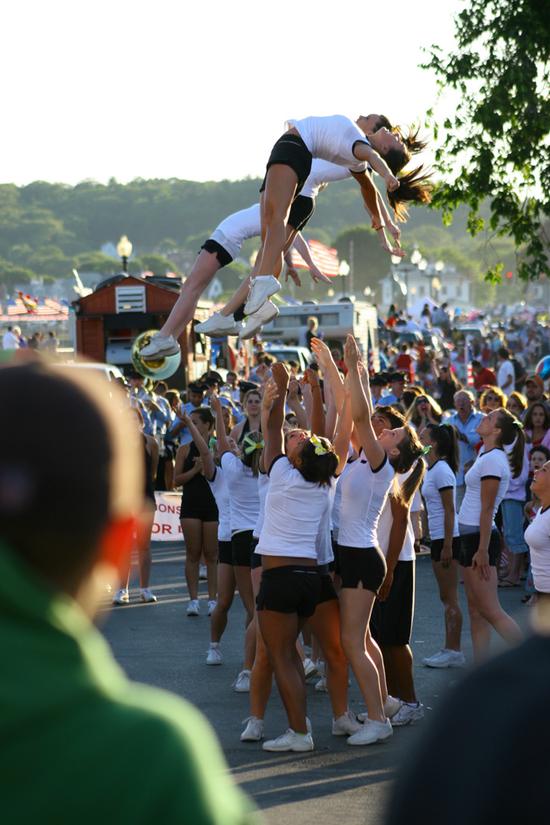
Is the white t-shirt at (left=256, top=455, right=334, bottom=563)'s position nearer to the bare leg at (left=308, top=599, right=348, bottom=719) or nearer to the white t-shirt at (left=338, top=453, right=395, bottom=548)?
the white t-shirt at (left=338, top=453, right=395, bottom=548)

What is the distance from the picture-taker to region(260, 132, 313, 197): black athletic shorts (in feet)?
21.4

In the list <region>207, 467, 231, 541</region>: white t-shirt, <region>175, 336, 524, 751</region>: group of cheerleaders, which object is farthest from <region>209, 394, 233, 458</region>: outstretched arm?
<region>175, 336, 524, 751</region>: group of cheerleaders

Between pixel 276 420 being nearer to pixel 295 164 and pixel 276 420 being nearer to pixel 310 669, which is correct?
pixel 295 164

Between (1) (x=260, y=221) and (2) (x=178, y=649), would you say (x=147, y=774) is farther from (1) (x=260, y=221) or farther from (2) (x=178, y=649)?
(2) (x=178, y=649)

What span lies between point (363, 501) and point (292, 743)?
1.33m

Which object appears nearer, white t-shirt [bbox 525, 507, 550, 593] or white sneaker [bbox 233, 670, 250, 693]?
white t-shirt [bbox 525, 507, 550, 593]

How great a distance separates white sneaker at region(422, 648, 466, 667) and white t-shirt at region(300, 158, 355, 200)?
3.64m

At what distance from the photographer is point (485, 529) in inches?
333

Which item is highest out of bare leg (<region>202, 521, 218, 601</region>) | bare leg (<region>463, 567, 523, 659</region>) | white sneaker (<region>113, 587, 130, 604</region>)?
bare leg (<region>463, 567, 523, 659</region>)

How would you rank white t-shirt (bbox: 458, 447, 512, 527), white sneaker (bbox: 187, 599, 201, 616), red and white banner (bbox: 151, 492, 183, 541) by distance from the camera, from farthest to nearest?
red and white banner (bbox: 151, 492, 183, 541)
white sneaker (bbox: 187, 599, 201, 616)
white t-shirt (bbox: 458, 447, 512, 527)

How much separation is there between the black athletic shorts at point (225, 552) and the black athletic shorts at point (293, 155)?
341 centimetres

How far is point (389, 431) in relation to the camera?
8023 mm

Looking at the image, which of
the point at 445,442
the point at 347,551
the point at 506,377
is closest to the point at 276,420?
the point at 347,551

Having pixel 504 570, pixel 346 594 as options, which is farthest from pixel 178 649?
pixel 504 570
